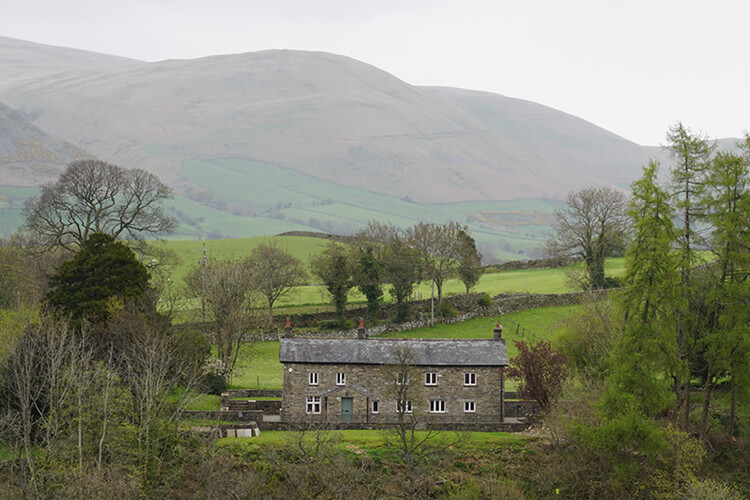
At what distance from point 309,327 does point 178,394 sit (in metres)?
20.9

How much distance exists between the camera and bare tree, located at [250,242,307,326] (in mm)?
62884

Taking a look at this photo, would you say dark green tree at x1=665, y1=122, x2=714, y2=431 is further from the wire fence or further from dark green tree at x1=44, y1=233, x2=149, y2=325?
dark green tree at x1=44, y1=233, x2=149, y2=325

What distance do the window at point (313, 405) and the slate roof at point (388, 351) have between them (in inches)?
88.5

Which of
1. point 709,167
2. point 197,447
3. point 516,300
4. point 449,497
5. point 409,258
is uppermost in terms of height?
point 709,167

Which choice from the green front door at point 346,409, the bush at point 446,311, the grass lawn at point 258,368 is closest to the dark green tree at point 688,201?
the green front door at point 346,409

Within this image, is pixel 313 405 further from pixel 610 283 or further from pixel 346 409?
pixel 610 283

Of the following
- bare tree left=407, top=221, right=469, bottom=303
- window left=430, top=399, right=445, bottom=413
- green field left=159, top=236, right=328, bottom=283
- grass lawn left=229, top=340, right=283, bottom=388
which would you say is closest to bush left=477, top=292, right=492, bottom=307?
bare tree left=407, top=221, right=469, bottom=303

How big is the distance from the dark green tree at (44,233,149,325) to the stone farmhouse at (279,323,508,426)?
11.7m

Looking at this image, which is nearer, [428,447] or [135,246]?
[428,447]

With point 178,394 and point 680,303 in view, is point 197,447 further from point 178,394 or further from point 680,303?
point 680,303

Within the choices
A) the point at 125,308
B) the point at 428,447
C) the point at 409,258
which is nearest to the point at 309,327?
the point at 409,258

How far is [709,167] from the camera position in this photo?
36438 millimetres

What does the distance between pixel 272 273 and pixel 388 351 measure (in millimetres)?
25395

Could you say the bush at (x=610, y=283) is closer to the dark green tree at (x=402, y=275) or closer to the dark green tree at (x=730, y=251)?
the dark green tree at (x=402, y=275)
